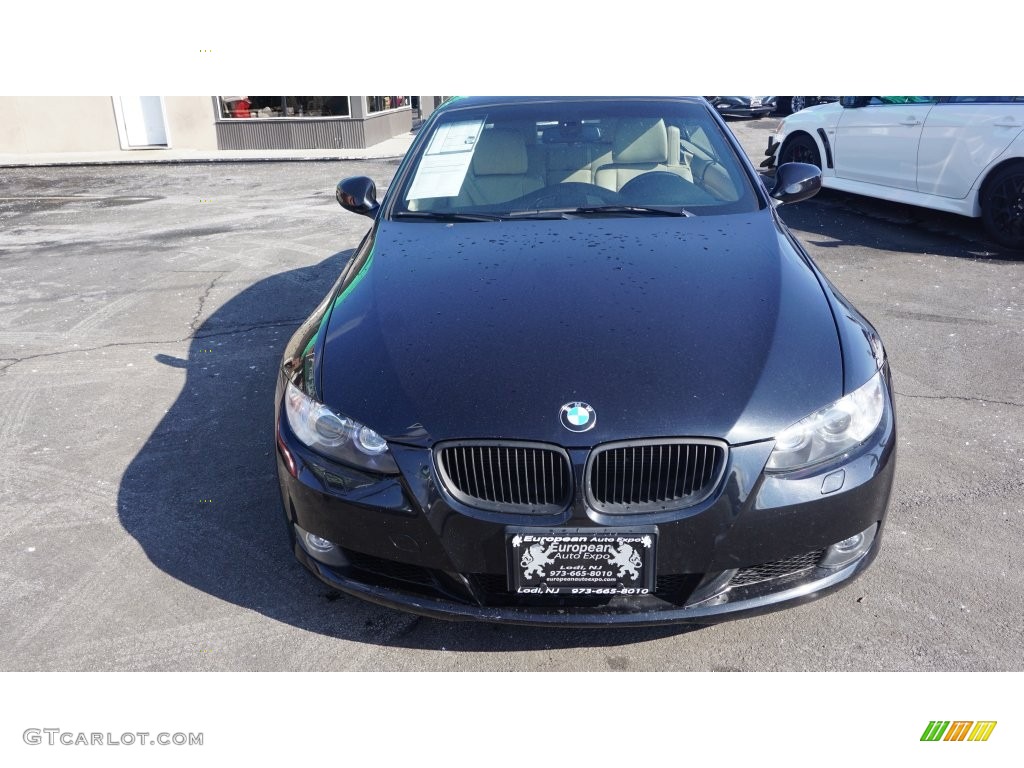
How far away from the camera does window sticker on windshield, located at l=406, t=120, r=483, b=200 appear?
3.75 metres

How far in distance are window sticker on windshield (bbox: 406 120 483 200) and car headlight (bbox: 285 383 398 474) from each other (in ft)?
4.84

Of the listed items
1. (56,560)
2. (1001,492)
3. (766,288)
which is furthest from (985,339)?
(56,560)

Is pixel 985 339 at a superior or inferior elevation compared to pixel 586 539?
inferior

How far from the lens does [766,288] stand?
2.83 m

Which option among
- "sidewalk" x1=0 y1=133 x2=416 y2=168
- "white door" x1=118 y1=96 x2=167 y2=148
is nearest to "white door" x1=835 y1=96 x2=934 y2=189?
"sidewalk" x1=0 y1=133 x2=416 y2=168

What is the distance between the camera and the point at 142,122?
1778 cm

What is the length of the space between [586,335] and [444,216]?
1.24 meters

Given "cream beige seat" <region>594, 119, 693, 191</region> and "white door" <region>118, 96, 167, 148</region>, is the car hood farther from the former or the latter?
"white door" <region>118, 96, 167, 148</region>

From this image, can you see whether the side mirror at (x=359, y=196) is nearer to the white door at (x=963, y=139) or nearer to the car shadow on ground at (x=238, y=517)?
the car shadow on ground at (x=238, y=517)
